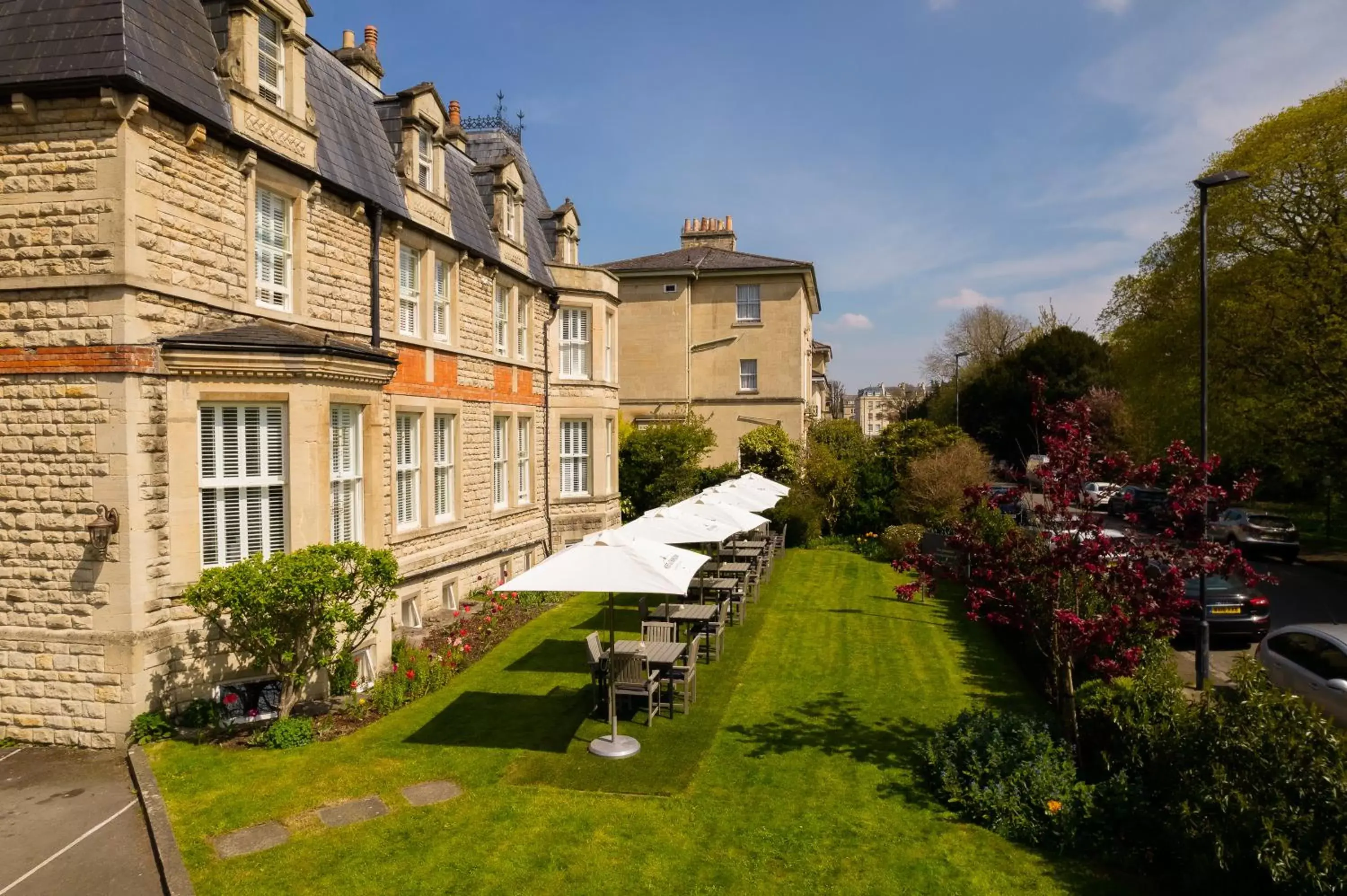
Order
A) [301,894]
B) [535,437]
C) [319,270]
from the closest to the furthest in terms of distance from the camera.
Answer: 1. [301,894]
2. [319,270]
3. [535,437]

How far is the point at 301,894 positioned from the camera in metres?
6.58

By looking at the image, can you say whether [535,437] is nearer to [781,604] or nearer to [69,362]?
[781,604]

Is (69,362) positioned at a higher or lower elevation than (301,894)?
higher

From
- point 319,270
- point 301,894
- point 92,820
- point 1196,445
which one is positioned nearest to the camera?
point 301,894

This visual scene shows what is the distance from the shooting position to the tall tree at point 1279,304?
2183 cm

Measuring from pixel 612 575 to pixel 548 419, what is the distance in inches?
541

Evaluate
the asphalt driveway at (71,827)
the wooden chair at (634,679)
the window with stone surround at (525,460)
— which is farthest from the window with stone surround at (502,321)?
the asphalt driveway at (71,827)

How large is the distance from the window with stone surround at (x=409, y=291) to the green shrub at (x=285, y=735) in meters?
7.41

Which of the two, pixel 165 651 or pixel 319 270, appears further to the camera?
pixel 319 270

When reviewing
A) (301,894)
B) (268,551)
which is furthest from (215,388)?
(301,894)

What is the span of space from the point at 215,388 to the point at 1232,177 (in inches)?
607

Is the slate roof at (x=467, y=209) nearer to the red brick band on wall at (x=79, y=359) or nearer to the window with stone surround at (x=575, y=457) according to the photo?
the window with stone surround at (x=575, y=457)

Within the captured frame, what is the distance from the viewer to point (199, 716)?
9.97 meters

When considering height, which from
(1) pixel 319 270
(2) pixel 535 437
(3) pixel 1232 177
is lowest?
(2) pixel 535 437
